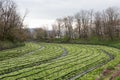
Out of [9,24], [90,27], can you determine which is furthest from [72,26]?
[9,24]

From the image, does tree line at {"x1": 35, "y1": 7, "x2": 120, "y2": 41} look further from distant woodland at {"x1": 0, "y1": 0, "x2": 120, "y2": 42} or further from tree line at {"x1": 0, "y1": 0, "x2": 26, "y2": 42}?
tree line at {"x1": 0, "y1": 0, "x2": 26, "y2": 42}

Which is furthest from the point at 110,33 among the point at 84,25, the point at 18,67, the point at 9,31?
the point at 18,67

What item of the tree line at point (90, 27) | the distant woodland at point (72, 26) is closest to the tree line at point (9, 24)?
the distant woodland at point (72, 26)

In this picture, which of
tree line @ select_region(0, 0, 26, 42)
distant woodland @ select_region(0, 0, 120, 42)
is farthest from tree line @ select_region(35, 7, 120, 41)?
tree line @ select_region(0, 0, 26, 42)

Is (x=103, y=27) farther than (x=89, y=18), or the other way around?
(x=89, y=18)

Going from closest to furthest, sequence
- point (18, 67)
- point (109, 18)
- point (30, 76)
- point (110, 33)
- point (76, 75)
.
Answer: point (30, 76) → point (76, 75) → point (18, 67) → point (110, 33) → point (109, 18)

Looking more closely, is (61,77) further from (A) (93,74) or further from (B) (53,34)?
(B) (53,34)

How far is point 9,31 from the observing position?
80.8 m

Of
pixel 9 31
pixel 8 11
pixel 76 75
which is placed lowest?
pixel 76 75

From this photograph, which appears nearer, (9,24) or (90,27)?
(9,24)

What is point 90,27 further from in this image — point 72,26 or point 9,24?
point 9,24

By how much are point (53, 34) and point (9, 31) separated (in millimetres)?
89984

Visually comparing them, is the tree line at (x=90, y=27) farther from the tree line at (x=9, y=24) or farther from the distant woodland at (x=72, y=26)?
the tree line at (x=9, y=24)

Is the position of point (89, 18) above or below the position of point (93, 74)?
above
